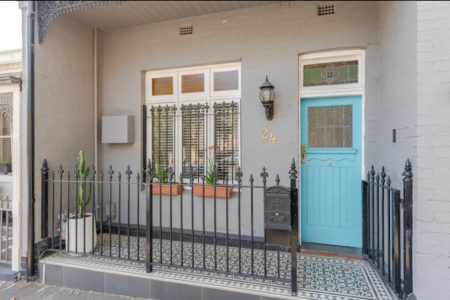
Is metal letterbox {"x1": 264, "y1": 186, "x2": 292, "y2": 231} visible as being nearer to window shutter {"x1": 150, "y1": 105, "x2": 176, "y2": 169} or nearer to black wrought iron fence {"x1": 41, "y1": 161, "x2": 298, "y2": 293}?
black wrought iron fence {"x1": 41, "y1": 161, "x2": 298, "y2": 293}

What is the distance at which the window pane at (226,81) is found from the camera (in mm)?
4105

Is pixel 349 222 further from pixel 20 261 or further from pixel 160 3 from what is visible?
pixel 20 261

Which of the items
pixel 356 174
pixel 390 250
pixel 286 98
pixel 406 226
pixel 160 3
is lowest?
pixel 390 250

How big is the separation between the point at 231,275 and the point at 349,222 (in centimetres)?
177

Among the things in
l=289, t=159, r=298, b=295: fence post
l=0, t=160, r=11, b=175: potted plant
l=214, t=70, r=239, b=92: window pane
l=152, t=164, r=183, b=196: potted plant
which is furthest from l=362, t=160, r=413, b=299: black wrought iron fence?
Result: l=0, t=160, r=11, b=175: potted plant

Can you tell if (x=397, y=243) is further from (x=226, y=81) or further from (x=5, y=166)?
(x=5, y=166)

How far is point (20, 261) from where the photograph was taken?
3.30 meters

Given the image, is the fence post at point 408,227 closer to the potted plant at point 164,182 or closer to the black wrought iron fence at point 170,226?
the black wrought iron fence at point 170,226

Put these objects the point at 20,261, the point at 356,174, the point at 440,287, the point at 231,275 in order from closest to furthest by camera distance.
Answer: the point at 440,287 < the point at 231,275 < the point at 20,261 < the point at 356,174

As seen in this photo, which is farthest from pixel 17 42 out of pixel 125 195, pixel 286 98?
pixel 286 98

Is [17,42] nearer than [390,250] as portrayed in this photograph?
No

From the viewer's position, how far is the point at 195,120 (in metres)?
4.27

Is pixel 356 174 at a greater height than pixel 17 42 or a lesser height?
lesser

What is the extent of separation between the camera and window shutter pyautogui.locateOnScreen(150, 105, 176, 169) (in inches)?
173
